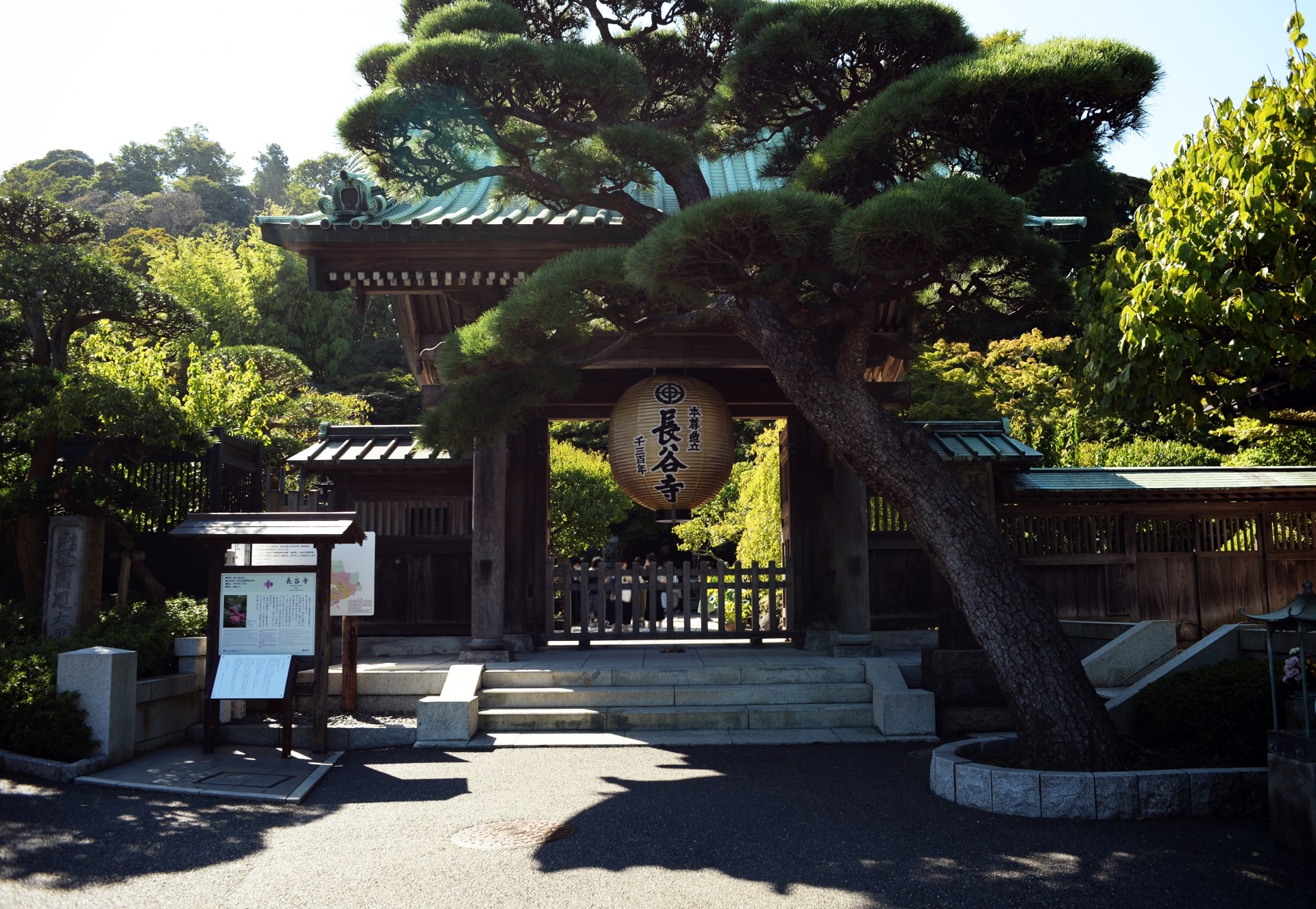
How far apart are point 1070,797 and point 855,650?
476 cm

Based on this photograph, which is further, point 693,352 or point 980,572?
point 693,352

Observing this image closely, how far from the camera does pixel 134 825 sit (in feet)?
19.1

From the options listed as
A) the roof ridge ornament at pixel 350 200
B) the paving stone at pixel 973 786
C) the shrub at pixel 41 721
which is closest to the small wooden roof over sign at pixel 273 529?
the shrub at pixel 41 721

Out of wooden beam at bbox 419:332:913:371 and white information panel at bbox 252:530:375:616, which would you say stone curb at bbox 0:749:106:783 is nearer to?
white information panel at bbox 252:530:375:616

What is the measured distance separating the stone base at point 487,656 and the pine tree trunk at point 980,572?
4544 mm

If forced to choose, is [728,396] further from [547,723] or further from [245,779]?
[245,779]

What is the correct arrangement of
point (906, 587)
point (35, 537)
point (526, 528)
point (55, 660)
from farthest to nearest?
point (906, 587), point (526, 528), point (35, 537), point (55, 660)

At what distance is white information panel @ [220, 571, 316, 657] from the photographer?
8.17m

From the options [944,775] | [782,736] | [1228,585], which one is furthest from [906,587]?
[944,775]

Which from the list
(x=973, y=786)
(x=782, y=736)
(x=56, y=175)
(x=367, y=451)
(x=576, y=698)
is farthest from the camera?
(x=56, y=175)

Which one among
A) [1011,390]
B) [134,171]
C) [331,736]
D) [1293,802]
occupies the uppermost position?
[134,171]

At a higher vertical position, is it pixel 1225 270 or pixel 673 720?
pixel 1225 270

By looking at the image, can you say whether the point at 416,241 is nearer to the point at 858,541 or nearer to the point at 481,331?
the point at 481,331

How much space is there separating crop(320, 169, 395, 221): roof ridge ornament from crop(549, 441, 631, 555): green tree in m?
12.2
